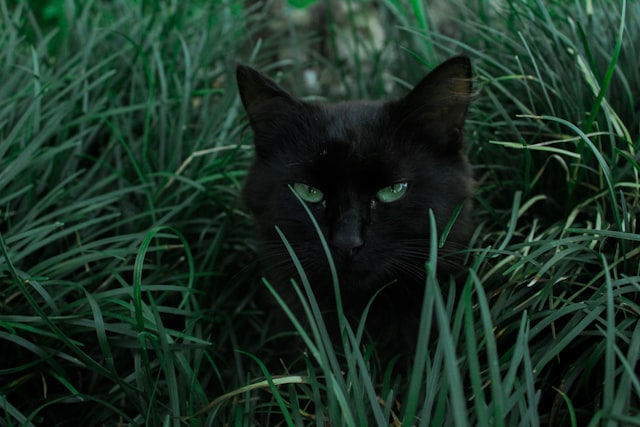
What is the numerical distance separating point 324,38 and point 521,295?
2453 millimetres

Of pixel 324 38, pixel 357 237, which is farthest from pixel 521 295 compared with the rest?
pixel 324 38

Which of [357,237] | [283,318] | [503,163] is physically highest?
[357,237]

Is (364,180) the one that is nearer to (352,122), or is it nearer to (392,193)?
(392,193)

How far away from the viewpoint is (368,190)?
5.62 feet

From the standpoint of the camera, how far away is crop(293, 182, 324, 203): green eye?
1.78 meters

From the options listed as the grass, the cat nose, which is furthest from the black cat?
the grass

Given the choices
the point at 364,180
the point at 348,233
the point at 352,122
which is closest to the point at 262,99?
the point at 352,122

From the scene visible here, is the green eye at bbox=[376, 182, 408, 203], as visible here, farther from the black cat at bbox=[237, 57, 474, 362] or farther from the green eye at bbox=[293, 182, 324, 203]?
the green eye at bbox=[293, 182, 324, 203]

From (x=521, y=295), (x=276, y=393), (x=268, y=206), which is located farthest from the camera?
(x=268, y=206)

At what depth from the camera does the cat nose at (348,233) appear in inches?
63.3

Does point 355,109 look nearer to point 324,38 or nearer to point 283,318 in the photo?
point 283,318

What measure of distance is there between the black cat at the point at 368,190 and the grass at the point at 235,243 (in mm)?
125

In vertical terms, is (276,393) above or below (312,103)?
below

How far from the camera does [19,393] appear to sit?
5.85 feet
